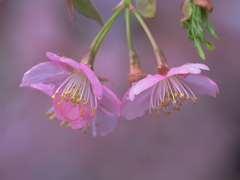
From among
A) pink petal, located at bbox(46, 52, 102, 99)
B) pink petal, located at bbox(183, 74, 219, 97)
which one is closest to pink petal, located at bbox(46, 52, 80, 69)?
pink petal, located at bbox(46, 52, 102, 99)

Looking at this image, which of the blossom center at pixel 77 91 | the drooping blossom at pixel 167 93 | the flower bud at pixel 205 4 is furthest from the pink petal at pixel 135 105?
the flower bud at pixel 205 4

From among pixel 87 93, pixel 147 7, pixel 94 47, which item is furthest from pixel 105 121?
pixel 147 7

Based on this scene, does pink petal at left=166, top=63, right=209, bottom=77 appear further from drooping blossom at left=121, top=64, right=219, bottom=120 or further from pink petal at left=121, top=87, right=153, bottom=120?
pink petal at left=121, top=87, right=153, bottom=120

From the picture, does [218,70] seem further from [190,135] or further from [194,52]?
[190,135]

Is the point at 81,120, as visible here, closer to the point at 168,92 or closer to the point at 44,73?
the point at 44,73

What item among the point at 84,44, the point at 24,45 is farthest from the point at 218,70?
the point at 24,45

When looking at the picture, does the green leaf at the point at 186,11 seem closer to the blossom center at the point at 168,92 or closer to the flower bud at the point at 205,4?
the flower bud at the point at 205,4

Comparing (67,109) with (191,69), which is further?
(67,109)
